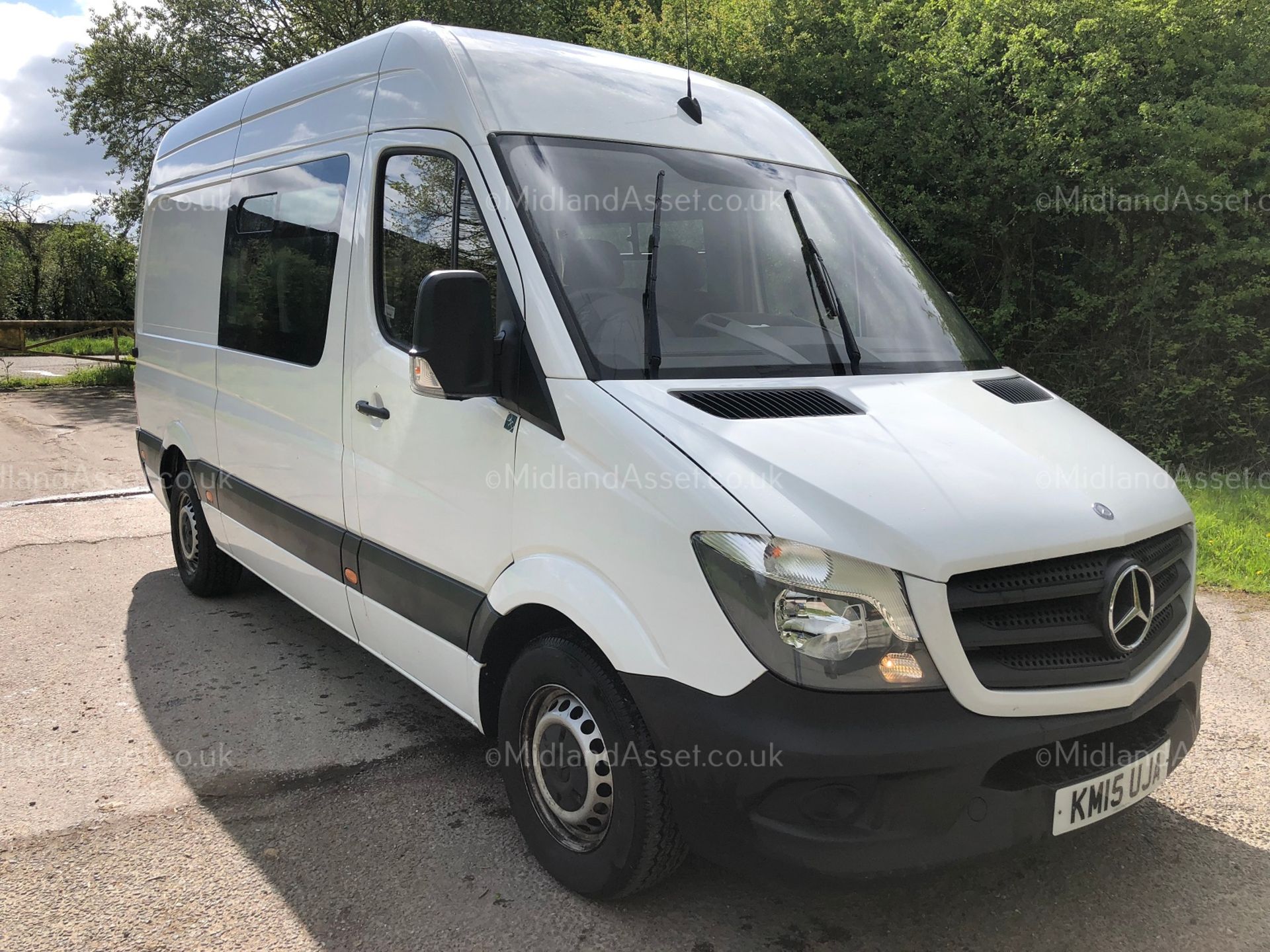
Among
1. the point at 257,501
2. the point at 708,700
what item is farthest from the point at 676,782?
the point at 257,501

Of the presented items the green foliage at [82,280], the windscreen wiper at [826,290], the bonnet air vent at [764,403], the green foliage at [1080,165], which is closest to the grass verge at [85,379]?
the green foliage at [82,280]

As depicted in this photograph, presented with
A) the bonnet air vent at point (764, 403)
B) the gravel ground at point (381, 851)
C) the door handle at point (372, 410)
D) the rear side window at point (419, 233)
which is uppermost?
the rear side window at point (419, 233)

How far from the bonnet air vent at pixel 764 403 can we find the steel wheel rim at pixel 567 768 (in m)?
0.88

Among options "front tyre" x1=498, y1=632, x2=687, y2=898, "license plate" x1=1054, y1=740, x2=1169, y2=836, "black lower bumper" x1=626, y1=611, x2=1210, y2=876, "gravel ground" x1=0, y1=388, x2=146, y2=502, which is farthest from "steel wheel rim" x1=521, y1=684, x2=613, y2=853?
"gravel ground" x1=0, y1=388, x2=146, y2=502

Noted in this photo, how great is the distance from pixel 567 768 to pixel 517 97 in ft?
6.94

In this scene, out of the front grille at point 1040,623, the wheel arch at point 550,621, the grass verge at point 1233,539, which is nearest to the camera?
the front grille at point 1040,623

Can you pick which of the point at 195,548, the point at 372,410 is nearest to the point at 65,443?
the point at 195,548

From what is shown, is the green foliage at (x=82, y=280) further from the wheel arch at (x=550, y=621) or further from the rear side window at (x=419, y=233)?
the wheel arch at (x=550, y=621)

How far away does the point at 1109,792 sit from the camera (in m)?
2.56

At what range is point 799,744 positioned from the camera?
7.50ft

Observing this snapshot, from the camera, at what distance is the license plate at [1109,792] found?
247cm

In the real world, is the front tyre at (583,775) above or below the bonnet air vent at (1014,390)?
below

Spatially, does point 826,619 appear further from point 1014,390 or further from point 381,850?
point 381,850

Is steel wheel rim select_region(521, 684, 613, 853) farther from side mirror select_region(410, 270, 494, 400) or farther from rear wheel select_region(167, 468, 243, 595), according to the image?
rear wheel select_region(167, 468, 243, 595)
